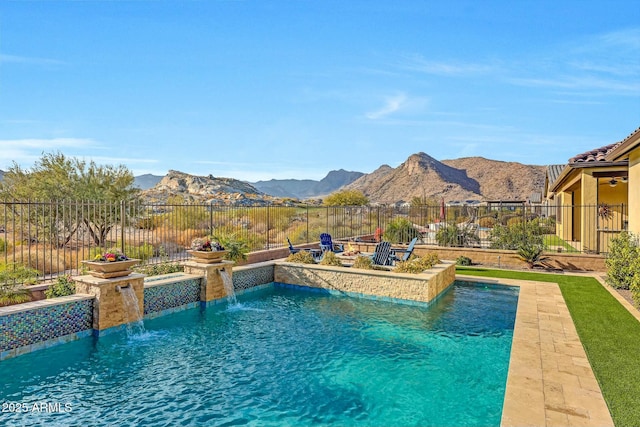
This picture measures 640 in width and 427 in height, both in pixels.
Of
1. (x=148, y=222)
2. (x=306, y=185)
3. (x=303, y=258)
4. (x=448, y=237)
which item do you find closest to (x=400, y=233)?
(x=448, y=237)

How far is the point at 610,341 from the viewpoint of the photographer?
5500 millimetres

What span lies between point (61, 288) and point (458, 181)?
79.4 metres

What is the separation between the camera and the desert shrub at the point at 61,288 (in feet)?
21.9

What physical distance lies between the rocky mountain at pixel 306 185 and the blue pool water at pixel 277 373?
12776 cm

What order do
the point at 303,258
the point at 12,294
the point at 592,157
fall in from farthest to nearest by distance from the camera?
the point at 592,157 → the point at 303,258 → the point at 12,294

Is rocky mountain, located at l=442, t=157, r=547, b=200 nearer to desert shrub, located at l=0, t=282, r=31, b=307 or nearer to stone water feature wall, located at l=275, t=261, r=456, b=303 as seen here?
stone water feature wall, located at l=275, t=261, r=456, b=303

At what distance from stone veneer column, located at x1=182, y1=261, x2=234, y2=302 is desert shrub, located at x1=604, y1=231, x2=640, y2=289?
934cm

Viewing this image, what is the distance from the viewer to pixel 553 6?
11.3 metres

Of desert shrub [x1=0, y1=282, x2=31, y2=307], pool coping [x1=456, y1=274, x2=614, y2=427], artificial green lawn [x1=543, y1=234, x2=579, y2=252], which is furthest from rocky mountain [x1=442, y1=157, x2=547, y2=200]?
desert shrub [x1=0, y1=282, x2=31, y2=307]

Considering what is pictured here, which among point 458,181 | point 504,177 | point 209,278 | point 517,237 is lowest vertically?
point 209,278

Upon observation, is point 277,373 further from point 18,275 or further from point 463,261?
point 463,261

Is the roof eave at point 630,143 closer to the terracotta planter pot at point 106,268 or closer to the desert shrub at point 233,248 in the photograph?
the desert shrub at point 233,248

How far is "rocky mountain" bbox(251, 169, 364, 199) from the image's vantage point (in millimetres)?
137500

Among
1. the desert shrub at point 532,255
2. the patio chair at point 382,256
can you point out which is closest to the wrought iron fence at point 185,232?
the desert shrub at point 532,255
